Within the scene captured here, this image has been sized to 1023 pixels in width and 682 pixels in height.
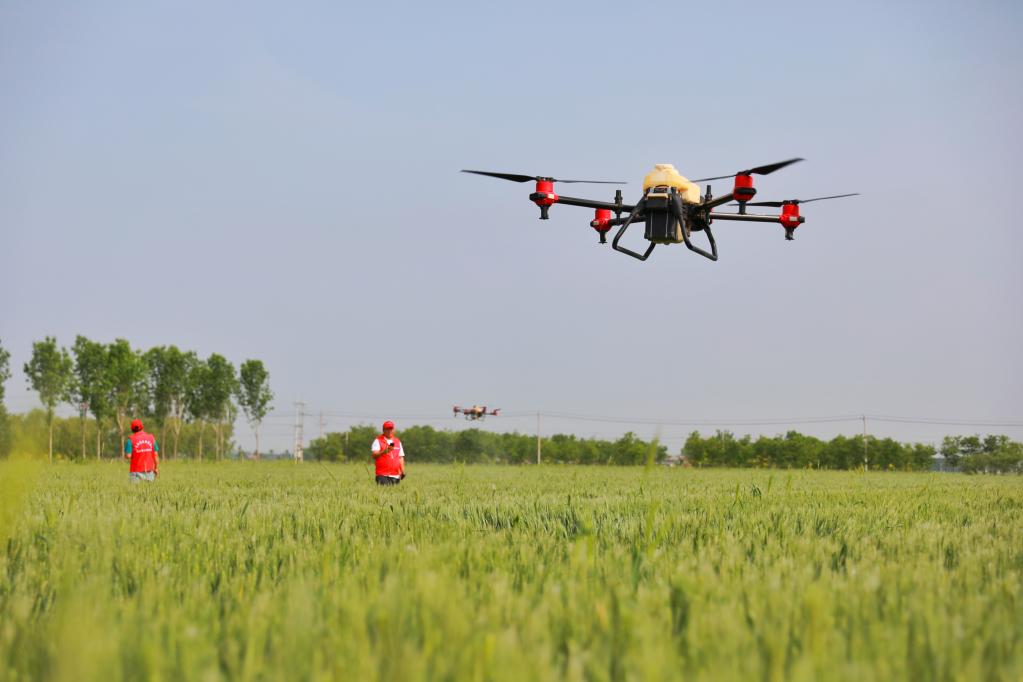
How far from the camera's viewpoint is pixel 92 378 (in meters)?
A: 58.6

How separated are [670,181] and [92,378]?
191ft

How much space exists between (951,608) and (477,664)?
6.50 ft

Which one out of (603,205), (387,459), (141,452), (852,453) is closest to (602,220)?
(603,205)

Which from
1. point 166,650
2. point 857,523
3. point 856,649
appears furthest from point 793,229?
point 166,650

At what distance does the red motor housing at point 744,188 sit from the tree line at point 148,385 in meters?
49.9

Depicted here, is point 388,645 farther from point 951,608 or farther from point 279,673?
point 951,608

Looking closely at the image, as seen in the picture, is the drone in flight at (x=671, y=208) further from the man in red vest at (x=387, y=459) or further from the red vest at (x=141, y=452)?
the red vest at (x=141, y=452)

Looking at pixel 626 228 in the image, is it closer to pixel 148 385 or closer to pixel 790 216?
pixel 790 216

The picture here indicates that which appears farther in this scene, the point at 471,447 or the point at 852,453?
the point at 471,447

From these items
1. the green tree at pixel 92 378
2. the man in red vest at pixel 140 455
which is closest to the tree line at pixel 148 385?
the green tree at pixel 92 378

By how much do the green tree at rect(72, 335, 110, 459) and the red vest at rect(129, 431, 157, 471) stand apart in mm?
47237

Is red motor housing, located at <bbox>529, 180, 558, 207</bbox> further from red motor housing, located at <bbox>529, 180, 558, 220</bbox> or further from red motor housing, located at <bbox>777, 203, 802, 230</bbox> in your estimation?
red motor housing, located at <bbox>777, 203, 802, 230</bbox>

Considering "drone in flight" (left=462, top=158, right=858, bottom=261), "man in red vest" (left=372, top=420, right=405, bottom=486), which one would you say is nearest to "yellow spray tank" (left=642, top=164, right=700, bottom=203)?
"drone in flight" (left=462, top=158, right=858, bottom=261)

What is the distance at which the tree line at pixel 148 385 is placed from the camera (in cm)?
5697
